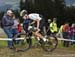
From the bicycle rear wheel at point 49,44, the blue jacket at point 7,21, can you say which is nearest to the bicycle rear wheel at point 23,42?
the bicycle rear wheel at point 49,44

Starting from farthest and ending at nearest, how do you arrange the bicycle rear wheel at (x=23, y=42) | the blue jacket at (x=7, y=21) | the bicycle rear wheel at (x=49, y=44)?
the blue jacket at (x=7, y=21) → the bicycle rear wheel at (x=49, y=44) → the bicycle rear wheel at (x=23, y=42)

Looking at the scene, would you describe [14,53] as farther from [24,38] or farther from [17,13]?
[17,13]

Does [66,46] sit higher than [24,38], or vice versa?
[24,38]

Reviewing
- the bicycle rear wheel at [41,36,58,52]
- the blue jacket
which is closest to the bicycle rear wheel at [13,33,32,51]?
the bicycle rear wheel at [41,36,58,52]

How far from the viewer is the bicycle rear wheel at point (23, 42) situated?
53.2 ft

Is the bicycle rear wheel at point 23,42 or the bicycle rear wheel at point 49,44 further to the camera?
the bicycle rear wheel at point 49,44

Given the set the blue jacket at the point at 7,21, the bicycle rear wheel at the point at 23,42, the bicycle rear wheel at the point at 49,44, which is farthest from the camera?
the blue jacket at the point at 7,21

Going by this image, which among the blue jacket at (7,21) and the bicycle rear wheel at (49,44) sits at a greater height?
the blue jacket at (7,21)

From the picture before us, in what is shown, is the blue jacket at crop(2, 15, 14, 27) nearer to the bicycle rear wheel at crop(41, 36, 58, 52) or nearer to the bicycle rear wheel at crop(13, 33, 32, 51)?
the bicycle rear wheel at crop(13, 33, 32, 51)

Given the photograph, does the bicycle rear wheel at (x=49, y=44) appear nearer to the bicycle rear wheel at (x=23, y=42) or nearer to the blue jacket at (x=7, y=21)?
the bicycle rear wheel at (x=23, y=42)

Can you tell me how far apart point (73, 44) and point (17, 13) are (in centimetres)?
2243

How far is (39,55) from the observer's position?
15.6 metres

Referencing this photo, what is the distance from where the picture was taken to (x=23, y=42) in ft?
54.7

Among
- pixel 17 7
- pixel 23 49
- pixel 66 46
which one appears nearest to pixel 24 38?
pixel 23 49
